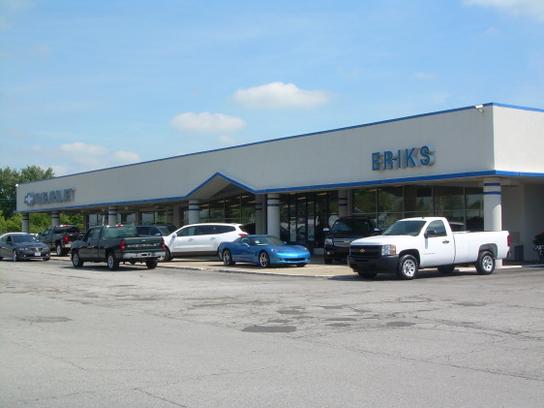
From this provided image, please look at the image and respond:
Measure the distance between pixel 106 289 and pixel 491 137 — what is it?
14653 millimetres

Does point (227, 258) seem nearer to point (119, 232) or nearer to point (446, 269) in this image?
point (119, 232)

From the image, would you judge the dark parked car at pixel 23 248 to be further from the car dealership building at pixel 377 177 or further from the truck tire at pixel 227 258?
the truck tire at pixel 227 258

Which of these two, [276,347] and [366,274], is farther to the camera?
[366,274]

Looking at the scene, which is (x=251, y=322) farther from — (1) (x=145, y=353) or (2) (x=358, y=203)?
(2) (x=358, y=203)

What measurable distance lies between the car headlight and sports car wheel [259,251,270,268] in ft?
23.0

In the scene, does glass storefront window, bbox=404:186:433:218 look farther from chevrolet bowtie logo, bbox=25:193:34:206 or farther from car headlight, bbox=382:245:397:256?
chevrolet bowtie logo, bbox=25:193:34:206

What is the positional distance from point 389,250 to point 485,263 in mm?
4065

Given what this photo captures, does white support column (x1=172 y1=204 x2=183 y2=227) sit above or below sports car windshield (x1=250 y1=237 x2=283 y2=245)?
above

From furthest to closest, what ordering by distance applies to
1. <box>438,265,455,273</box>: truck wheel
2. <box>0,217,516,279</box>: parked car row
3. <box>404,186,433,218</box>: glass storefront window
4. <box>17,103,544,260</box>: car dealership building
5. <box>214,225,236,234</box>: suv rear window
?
<box>214,225,236,234</box>: suv rear window, <box>404,186,433,218</box>: glass storefront window, <box>17,103,544,260</box>: car dealership building, <box>438,265,455,273</box>: truck wheel, <box>0,217,516,279</box>: parked car row

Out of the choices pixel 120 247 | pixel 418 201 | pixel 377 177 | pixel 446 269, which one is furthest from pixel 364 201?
pixel 120 247

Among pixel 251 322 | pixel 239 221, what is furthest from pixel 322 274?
pixel 239 221

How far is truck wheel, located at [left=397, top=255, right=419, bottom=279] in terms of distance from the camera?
20.3 metres

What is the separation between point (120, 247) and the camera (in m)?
26.4

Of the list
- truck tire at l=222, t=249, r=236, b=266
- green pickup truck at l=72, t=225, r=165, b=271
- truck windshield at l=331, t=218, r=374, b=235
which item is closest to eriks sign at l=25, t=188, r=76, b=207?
green pickup truck at l=72, t=225, r=165, b=271
